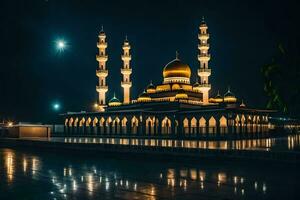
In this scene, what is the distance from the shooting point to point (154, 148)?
22219mm

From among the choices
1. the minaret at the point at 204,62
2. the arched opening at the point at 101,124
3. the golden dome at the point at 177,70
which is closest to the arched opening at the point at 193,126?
the minaret at the point at 204,62

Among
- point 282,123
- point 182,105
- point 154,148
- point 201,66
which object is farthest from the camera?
point 282,123

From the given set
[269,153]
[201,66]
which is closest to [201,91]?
[201,66]

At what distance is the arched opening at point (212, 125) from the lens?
43.0 metres

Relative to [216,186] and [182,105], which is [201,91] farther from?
[216,186]

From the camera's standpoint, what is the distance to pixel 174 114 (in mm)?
47000

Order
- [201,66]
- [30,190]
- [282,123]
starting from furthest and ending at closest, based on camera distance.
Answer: [282,123], [201,66], [30,190]

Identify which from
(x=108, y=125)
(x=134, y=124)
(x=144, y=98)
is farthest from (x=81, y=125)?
(x=134, y=124)

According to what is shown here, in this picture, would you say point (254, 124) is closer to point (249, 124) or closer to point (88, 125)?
point (249, 124)

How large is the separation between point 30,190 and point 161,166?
292 inches

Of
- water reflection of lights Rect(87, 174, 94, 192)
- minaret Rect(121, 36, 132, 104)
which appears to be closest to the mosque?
minaret Rect(121, 36, 132, 104)

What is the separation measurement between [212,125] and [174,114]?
16.4 ft

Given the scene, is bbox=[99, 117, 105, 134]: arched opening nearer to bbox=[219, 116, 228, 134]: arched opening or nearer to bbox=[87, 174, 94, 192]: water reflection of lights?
bbox=[219, 116, 228, 134]: arched opening

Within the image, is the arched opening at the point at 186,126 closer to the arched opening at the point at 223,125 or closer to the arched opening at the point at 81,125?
the arched opening at the point at 223,125
